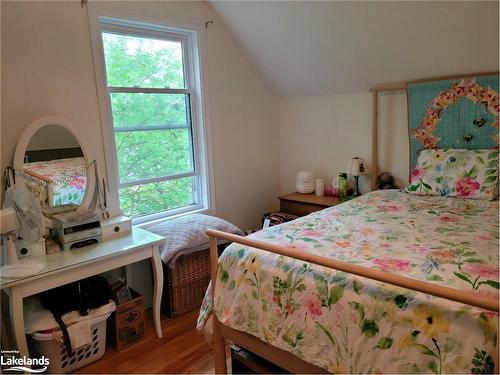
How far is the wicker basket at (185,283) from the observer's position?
Answer: 2.49m

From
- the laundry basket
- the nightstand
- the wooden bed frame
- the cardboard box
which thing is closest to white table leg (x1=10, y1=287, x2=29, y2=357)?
the laundry basket

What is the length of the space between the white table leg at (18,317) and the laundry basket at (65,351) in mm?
123

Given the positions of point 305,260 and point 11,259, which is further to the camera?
point 11,259

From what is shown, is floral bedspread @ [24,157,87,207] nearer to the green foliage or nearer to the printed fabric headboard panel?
the green foliage

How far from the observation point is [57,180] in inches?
86.9

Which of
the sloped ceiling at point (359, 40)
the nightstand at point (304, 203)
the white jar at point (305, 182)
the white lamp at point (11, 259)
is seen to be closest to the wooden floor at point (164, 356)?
the white lamp at point (11, 259)

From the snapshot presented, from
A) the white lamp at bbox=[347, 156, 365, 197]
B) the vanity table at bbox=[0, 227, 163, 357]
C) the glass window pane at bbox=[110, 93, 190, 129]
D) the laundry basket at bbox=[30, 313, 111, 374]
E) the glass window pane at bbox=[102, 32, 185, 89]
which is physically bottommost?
the laundry basket at bbox=[30, 313, 111, 374]

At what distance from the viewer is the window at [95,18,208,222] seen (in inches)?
100

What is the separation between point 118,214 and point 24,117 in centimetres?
82

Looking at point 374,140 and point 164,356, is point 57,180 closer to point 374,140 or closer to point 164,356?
point 164,356

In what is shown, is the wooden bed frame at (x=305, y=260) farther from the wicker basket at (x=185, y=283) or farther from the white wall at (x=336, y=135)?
the white wall at (x=336, y=135)

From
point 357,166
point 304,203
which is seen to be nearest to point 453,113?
point 357,166

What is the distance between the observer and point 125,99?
8.48ft

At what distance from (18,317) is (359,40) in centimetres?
261
